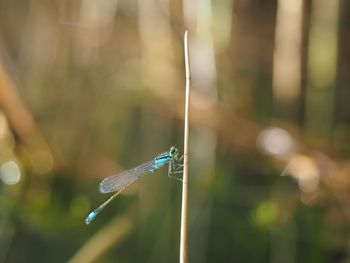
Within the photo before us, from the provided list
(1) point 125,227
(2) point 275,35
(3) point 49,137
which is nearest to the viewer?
(1) point 125,227

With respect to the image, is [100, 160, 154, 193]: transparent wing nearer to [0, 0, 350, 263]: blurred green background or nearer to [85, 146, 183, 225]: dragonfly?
[85, 146, 183, 225]: dragonfly

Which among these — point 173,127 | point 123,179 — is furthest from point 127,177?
point 173,127

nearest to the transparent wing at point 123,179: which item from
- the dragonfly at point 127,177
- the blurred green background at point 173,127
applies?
the dragonfly at point 127,177

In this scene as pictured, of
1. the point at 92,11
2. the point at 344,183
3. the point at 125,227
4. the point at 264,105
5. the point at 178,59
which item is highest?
the point at 92,11

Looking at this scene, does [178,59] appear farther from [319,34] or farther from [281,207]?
[281,207]

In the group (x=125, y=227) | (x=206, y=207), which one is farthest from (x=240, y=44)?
(x=125, y=227)

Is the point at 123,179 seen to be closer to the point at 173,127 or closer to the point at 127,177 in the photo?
the point at 127,177

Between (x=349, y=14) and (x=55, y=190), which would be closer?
(x=55, y=190)

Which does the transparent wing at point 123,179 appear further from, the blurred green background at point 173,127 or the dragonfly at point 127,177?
the blurred green background at point 173,127

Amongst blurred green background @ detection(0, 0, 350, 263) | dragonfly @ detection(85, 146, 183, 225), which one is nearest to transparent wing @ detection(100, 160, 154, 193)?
dragonfly @ detection(85, 146, 183, 225)
